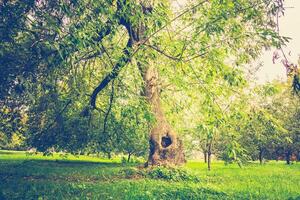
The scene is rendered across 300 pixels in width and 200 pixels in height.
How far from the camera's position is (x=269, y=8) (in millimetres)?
7887

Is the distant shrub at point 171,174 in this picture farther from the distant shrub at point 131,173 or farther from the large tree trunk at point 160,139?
the large tree trunk at point 160,139

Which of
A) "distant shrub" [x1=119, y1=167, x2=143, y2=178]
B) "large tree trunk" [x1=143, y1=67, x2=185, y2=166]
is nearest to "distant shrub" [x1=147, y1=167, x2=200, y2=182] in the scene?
"distant shrub" [x1=119, y1=167, x2=143, y2=178]

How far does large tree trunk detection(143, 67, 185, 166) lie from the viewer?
60.7ft

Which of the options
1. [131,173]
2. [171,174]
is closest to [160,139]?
[131,173]

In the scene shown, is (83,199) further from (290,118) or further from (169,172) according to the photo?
(290,118)

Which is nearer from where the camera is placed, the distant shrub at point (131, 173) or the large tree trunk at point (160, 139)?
the distant shrub at point (131, 173)

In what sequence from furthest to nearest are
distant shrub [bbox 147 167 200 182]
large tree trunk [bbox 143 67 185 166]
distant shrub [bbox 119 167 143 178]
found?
large tree trunk [bbox 143 67 185 166]
distant shrub [bbox 119 167 143 178]
distant shrub [bbox 147 167 200 182]

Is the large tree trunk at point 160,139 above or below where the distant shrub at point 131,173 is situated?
above

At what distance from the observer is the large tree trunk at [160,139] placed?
1850 cm

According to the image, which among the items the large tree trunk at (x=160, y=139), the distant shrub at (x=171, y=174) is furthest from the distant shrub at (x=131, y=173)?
the large tree trunk at (x=160, y=139)

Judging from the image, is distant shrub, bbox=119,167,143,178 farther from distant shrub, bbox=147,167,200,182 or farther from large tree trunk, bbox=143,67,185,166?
large tree trunk, bbox=143,67,185,166

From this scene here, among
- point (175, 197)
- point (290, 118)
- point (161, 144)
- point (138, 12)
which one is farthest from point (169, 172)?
point (290, 118)

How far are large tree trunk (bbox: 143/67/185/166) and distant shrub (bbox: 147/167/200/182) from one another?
142cm

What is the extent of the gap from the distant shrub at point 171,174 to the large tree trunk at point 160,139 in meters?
1.42
